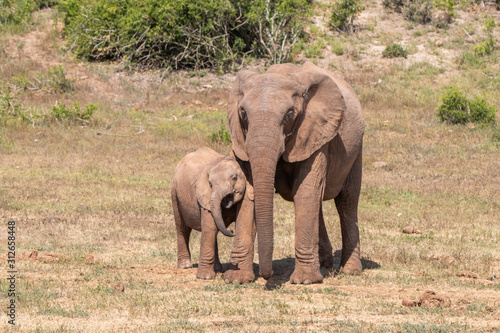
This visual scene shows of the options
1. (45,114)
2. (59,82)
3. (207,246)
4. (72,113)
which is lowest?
(45,114)

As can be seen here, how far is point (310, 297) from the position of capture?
8438 mm

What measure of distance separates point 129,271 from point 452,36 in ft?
86.3

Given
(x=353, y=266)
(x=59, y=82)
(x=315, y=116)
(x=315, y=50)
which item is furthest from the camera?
(x=315, y=50)

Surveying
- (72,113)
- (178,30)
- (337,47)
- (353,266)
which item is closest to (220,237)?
(353,266)

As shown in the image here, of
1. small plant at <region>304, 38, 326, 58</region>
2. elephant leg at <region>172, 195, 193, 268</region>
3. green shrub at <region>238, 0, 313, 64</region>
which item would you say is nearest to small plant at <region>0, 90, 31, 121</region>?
green shrub at <region>238, 0, 313, 64</region>

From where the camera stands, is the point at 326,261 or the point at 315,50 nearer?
the point at 326,261

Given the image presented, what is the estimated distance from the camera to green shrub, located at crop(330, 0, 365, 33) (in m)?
33.3

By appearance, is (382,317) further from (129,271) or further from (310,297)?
(129,271)

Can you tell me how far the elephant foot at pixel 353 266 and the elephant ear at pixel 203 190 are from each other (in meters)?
2.51

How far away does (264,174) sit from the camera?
8.14m

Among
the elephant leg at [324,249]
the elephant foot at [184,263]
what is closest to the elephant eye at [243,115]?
the elephant foot at [184,263]

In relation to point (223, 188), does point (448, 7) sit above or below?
above

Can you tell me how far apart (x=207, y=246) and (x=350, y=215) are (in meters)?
2.64

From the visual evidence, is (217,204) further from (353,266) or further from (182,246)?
(353,266)
